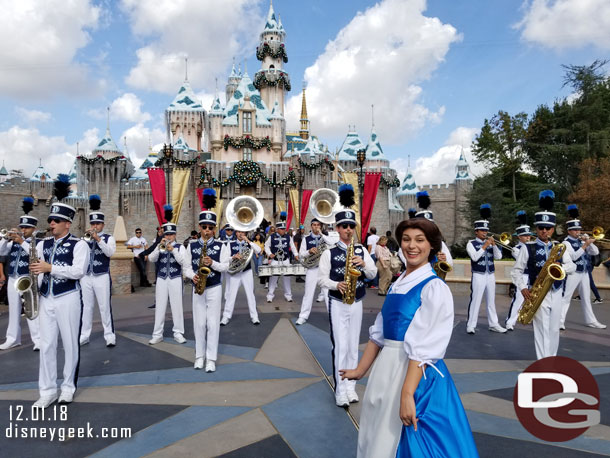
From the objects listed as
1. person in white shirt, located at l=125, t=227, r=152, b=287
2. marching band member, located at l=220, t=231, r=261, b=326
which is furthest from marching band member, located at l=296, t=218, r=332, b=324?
person in white shirt, located at l=125, t=227, r=152, b=287

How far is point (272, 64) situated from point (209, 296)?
49316mm

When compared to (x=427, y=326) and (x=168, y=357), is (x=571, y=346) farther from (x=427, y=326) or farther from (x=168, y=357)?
(x=168, y=357)

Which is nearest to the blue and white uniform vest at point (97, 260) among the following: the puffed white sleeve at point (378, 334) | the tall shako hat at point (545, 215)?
the puffed white sleeve at point (378, 334)

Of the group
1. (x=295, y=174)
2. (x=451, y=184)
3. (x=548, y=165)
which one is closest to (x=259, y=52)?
(x=295, y=174)

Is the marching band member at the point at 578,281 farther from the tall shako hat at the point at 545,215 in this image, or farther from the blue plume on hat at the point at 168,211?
the blue plume on hat at the point at 168,211

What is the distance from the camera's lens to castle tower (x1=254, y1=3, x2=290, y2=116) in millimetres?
48531

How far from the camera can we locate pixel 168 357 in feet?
19.3

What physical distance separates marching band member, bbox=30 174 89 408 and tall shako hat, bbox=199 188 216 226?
1.59m

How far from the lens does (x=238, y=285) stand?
28.8 feet

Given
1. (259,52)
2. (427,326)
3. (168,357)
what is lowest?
(168,357)

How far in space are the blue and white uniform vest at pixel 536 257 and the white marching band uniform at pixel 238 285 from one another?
5116 mm

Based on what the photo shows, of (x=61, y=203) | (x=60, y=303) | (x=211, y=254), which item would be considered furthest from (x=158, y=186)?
(x=60, y=303)

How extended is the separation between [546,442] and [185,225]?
3742 cm

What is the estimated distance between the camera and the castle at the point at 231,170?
35812 millimetres
